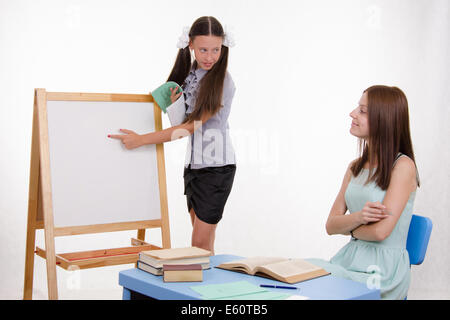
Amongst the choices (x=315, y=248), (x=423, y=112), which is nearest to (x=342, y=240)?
(x=315, y=248)

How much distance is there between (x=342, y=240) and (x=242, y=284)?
2169mm

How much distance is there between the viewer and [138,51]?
3.38m

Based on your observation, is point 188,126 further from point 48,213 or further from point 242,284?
point 242,284

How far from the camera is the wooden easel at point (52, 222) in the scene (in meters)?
2.08

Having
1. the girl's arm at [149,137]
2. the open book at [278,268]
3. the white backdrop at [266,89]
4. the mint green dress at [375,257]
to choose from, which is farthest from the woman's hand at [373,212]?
the white backdrop at [266,89]

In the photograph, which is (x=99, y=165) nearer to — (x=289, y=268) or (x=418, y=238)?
(x=289, y=268)

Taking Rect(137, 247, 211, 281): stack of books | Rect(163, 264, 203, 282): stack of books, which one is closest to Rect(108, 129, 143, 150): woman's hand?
Rect(137, 247, 211, 281): stack of books

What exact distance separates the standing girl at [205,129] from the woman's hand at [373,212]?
0.71 meters

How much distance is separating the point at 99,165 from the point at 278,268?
104cm

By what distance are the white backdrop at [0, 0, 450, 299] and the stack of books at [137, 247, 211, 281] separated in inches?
60.3

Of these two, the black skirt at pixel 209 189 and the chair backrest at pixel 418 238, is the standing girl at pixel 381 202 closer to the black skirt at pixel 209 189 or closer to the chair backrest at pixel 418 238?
the chair backrest at pixel 418 238

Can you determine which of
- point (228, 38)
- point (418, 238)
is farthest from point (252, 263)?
point (228, 38)

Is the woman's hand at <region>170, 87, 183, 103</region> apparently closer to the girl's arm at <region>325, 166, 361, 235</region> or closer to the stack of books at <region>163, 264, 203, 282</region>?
the girl's arm at <region>325, 166, 361, 235</region>

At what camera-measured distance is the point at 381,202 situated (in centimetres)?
179
